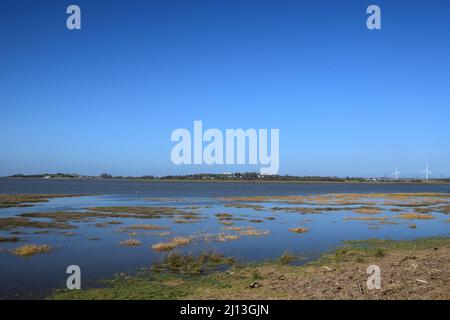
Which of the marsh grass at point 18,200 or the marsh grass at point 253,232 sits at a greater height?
the marsh grass at point 253,232

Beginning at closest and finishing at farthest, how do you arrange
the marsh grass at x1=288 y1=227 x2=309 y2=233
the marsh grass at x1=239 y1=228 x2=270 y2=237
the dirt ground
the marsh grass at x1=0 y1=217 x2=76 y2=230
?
the dirt ground → the marsh grass at x1=239 y1=228 x2=270 y2=237 → the marsh grass at x1=288 y1=227 x2=309 y2=233 → the marsh grass at x1=0 y1=217 x2=76 y2=230

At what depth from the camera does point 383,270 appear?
20.1 m

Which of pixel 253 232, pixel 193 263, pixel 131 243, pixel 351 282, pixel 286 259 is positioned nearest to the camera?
pixel 351 282

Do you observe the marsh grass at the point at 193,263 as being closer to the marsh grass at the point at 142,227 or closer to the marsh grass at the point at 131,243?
the marsh grass at the point at 131,243

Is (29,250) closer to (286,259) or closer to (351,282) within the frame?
(286,259)

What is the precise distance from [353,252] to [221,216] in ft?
91.0

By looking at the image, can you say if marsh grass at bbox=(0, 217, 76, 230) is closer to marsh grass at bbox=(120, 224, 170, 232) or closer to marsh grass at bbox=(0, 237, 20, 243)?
marsh grass at bbox=(120, 224, 170, 232)

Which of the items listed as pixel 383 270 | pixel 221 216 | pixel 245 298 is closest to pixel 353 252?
pixel 383 270

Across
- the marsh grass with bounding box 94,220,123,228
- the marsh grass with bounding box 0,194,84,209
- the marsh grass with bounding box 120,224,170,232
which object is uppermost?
the marsh grass with bounding box 120,224,170,232

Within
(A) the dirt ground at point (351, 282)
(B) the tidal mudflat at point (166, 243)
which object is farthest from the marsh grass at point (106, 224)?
(A) the dirt ground at point (351, 282)

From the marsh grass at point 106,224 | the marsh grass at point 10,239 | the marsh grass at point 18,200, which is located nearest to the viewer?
the marsh grass at point 10,239

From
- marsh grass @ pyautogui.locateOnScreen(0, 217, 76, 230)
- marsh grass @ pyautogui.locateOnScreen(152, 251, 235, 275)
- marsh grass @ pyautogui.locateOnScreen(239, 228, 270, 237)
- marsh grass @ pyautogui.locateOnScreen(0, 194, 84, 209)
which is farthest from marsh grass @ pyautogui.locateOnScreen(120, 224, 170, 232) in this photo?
marsh grass @ pyautogui.locateOnScreen(0, 194, 84, 209)

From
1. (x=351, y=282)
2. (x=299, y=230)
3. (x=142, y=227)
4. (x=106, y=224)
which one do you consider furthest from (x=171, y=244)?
(x=106, y=224)
